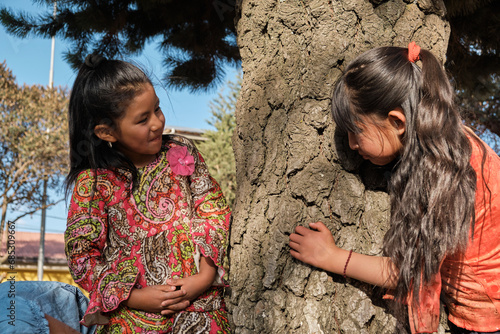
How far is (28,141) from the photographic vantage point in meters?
13.4

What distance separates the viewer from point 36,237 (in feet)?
54.1

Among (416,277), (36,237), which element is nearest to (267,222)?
(416,277)

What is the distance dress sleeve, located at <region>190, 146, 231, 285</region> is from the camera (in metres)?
1.78

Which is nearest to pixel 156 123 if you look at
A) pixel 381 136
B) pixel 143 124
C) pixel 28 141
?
pixel 143 124

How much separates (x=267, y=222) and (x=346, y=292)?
375mm

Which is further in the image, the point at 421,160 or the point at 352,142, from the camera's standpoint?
the point at 352,142

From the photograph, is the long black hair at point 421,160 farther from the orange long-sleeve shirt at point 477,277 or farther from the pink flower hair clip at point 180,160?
the pink flower hair clip at point 180,160

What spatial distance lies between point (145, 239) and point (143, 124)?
471 mm

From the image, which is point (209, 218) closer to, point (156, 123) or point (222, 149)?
point (156, 123)

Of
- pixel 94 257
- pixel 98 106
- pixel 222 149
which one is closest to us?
pixel 94 257

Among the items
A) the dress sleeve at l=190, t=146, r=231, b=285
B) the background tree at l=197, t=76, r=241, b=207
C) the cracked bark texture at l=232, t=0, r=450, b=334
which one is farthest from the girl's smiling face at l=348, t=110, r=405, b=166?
the background tree at l=197, t=76, r=241, b=207

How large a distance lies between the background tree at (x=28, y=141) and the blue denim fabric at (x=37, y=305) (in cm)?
1151

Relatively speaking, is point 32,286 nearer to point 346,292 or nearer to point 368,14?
point 346,292

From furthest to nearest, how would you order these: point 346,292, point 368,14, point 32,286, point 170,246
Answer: point 32,286, point 170,246, point 368,14, point 346,292
